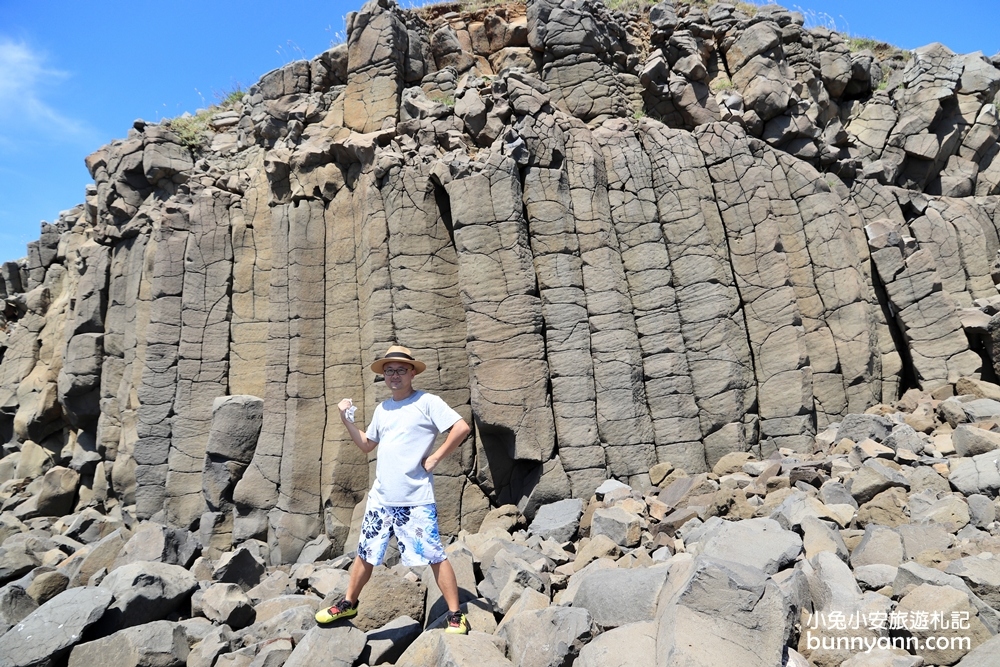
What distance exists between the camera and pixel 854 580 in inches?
186

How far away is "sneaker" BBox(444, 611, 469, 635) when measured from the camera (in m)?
4.82

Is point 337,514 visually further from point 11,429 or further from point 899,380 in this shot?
point 11,429

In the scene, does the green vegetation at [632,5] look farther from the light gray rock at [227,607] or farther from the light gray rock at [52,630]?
the light gray rock at [52,630]

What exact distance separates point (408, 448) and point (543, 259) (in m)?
4.69

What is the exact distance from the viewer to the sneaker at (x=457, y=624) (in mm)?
4824

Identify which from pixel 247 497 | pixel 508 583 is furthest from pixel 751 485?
pixel 247 497

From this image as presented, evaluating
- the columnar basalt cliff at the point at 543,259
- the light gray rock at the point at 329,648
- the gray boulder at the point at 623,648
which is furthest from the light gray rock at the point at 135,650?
the columnar basalt cliff at the point at 543,259

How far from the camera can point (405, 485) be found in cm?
525

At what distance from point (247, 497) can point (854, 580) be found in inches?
327

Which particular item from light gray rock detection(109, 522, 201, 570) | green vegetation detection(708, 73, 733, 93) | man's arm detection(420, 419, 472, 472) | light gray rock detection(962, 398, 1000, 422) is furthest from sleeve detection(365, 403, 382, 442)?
green vegetation detection(708, 73, 733, 93)

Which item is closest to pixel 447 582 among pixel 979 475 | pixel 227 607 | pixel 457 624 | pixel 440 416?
pixel 457 624

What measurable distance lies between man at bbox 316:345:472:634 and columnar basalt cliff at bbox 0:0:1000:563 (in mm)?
3370

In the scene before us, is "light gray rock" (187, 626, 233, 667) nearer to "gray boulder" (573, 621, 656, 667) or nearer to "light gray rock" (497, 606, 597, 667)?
"light gray rock" (497, 606, 597, 667)

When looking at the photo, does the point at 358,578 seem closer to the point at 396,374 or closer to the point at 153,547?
the point at 396,374
